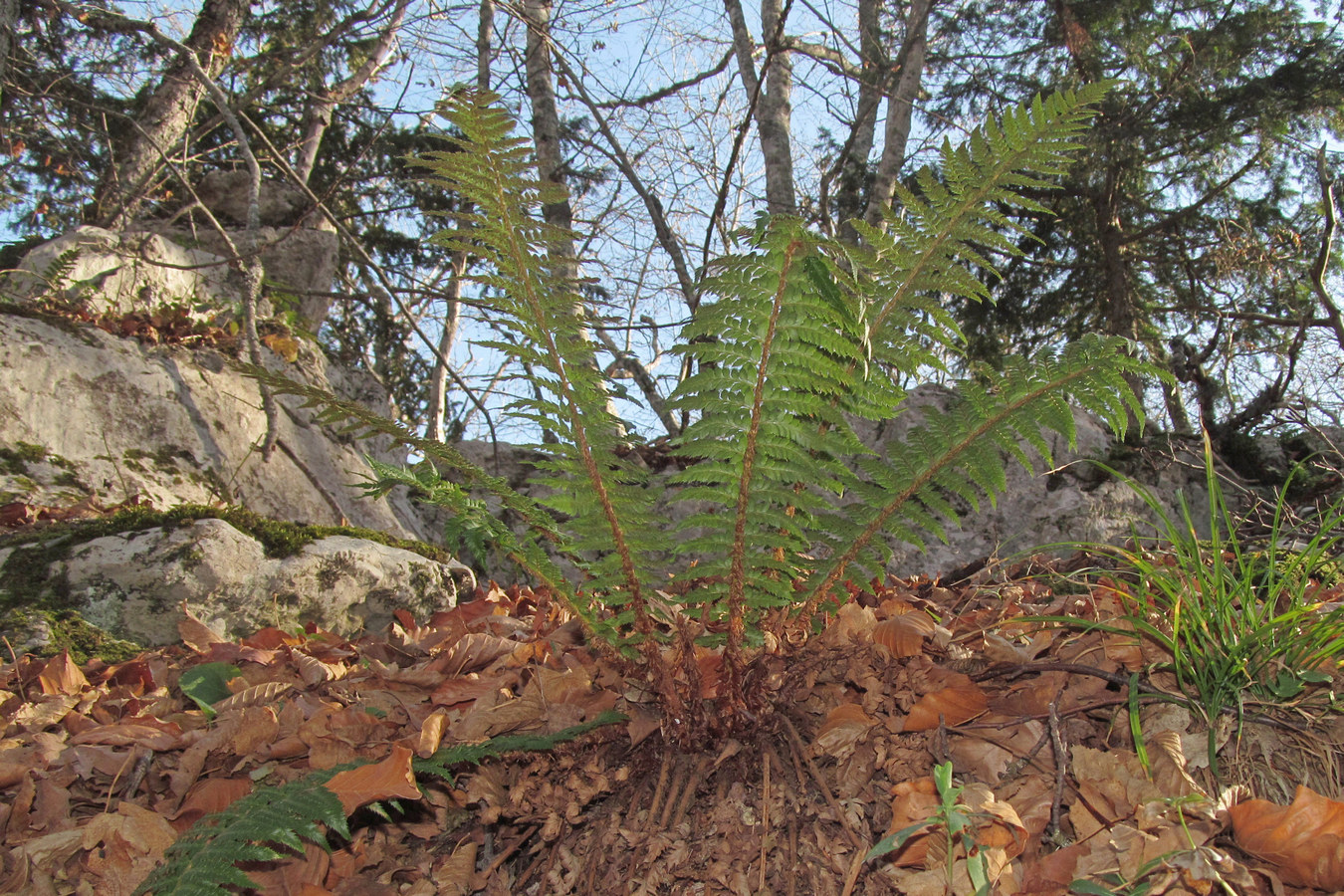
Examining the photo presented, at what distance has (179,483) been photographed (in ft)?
12.2

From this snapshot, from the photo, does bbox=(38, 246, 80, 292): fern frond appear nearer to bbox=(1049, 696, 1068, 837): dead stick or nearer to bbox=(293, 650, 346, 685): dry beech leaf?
bbox=(293, 650, 346, 685): dry beech leaf

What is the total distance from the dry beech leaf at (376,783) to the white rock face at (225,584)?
1.42 metres

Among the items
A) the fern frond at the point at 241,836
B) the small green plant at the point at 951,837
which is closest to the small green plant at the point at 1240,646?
the small green plant at the point at 951,837

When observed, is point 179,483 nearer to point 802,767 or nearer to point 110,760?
point 110,760

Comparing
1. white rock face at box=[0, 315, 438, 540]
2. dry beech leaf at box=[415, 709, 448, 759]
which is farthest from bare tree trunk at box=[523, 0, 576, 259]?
dry beech leaf at box=[415, 709, 448, 759]

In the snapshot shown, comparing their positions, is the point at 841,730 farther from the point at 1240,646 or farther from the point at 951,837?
the point at 1240,646

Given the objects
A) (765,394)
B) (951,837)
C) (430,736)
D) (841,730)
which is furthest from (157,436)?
(951,837)

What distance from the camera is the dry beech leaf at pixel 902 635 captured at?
163 centimetres

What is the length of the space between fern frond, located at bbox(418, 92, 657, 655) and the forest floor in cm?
34

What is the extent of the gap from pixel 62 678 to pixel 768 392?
2.02 m

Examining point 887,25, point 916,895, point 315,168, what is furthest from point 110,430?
point 887,25

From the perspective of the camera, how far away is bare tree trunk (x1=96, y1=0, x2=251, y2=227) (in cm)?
546

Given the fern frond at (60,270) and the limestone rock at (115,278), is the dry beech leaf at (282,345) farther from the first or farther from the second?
the fern frond at (60,270)

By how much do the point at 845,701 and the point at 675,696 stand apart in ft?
1.20
